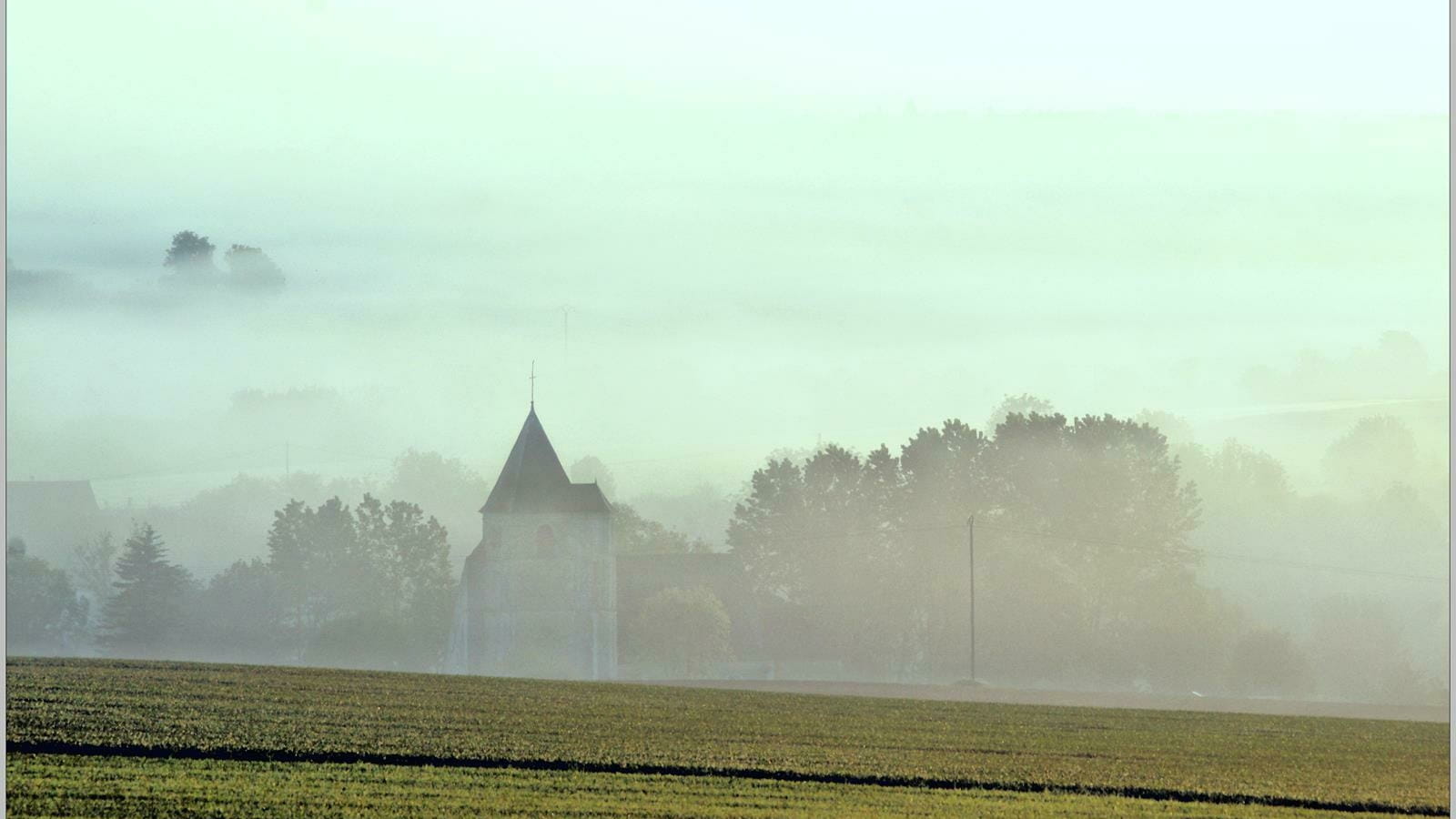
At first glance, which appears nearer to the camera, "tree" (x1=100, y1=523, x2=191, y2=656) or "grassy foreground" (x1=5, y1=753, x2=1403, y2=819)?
"grassy foreground" (x1=5, y1=753, x2=1403, y2=819)

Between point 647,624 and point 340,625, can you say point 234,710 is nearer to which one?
point 647,624

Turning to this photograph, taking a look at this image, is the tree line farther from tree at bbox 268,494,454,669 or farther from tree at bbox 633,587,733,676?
tree at bbox 633,587,733,676

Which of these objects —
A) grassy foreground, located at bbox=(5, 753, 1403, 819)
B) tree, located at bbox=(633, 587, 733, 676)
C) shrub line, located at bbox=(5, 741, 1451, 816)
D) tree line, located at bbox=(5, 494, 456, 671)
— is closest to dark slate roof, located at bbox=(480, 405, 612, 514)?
tree, located at bbox=(633, 587, 733, 676)

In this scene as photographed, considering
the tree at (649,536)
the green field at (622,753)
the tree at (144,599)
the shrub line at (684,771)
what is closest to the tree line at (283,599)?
the tree at (144,599)

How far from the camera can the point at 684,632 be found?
2525 inches

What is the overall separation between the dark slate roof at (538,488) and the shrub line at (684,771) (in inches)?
1464

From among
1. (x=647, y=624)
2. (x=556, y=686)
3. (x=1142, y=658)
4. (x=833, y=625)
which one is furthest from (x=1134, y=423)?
(x=556, y=686)

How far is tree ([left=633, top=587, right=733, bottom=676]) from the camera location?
64.0 meters

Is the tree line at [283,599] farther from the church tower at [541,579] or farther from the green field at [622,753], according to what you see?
the green field at [622,753]

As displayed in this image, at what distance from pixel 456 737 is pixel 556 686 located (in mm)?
12176

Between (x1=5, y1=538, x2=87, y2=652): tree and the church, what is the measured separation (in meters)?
25.4

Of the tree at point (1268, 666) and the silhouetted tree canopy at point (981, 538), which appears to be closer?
the tree at point (1268, 666)

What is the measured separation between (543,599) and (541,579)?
838mm

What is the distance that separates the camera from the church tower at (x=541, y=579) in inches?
2352
